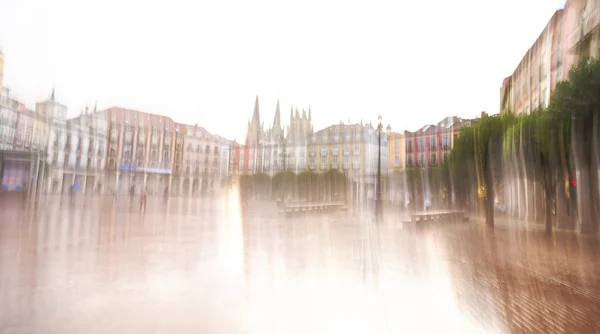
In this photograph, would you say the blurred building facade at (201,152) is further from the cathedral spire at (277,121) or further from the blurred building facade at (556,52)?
the blurred building facade at (556,52)

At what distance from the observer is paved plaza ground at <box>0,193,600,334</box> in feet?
14.6

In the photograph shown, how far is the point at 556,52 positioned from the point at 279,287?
28.3 m

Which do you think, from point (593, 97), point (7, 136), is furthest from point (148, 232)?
point (7, 136)

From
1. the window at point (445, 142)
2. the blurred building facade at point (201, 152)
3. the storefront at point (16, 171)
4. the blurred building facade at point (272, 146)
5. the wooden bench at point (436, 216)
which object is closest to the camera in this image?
the wooden bench at point (436, 216)

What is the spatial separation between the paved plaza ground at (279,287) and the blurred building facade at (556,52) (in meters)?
15.0

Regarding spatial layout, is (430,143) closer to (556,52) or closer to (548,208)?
(556,52)

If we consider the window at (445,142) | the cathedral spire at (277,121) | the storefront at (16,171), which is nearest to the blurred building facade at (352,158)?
the cathedral spire at (277,121)

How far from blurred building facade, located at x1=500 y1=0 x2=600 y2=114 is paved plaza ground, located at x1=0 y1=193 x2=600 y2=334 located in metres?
15.0

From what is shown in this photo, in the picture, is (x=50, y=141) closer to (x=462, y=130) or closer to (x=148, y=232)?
(x=148, y=232)

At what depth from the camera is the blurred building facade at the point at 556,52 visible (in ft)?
67.6

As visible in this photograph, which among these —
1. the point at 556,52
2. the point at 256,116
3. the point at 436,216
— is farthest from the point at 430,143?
the point at 436,216

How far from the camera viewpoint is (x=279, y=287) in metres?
5.98

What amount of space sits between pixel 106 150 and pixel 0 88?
2395 cm

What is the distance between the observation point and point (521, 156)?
17938 mm
